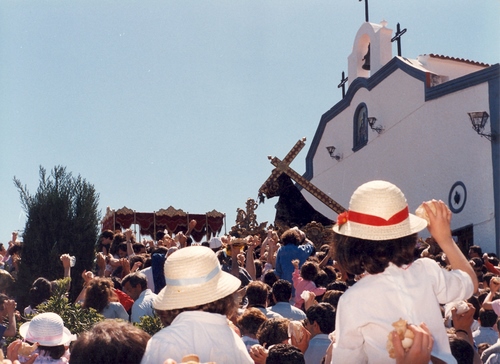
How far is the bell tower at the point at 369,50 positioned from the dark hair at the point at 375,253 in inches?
971

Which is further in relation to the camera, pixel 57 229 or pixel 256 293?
pixel 57 229

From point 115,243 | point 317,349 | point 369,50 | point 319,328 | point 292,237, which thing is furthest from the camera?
point 369,50

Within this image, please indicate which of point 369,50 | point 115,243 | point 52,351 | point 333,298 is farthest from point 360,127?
point 52,351

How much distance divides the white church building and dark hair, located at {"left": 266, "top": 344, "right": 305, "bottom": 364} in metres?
16.1

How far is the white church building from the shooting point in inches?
789

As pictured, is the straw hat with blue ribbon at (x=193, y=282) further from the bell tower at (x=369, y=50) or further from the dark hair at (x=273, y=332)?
the bell tower at (x=369, y=50)

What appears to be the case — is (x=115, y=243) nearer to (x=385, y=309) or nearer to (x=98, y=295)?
(x=98, y=295)

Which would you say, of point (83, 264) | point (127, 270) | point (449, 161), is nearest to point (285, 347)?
point (127, 270)

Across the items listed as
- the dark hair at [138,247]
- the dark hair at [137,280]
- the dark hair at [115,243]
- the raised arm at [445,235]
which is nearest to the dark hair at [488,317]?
the dark hair at [137,280]

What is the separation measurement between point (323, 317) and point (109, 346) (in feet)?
9.87

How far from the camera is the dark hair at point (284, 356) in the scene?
14.6ft

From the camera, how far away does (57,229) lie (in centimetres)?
991

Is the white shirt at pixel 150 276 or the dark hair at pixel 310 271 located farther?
the white shirt at pixel 150 276

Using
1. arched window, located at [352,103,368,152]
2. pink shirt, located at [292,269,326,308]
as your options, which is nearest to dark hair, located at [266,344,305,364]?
pink shirt, located at [292,269,326,308]
